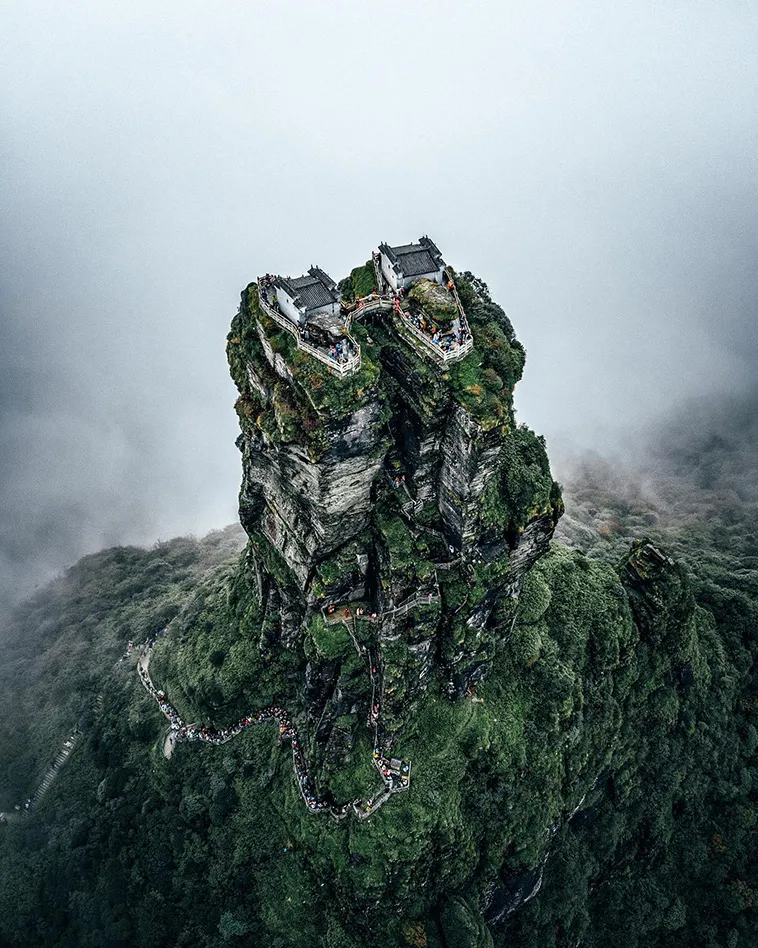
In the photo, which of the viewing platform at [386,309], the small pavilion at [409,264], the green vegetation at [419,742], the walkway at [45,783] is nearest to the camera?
the viewing platform at [386,309]

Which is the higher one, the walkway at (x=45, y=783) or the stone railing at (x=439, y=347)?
the stone railing at (x=439, y=347)

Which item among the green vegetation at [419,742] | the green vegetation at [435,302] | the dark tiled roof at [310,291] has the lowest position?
the green vegetation at [419,742]

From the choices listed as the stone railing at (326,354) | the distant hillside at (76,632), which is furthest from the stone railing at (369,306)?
the distant hillside at (76,632)

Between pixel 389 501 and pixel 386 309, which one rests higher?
pixel 386 309

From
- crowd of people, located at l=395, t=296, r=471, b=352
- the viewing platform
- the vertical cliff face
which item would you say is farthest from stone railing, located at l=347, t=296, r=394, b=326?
crowd of people, located at l=395, t=296, r=471, b=352

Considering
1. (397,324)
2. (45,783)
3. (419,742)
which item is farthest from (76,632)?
(397,324)

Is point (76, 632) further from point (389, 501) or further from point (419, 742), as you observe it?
point (389, 501)

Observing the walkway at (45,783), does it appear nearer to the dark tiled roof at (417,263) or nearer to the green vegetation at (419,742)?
the green vegetation at (419,742)

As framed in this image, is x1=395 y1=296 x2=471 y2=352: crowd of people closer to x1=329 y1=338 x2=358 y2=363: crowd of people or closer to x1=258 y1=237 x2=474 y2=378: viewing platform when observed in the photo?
x1=258 y1=237 x2=474 y2=378: viewing platform

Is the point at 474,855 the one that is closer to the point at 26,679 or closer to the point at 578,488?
the point at 26,679
